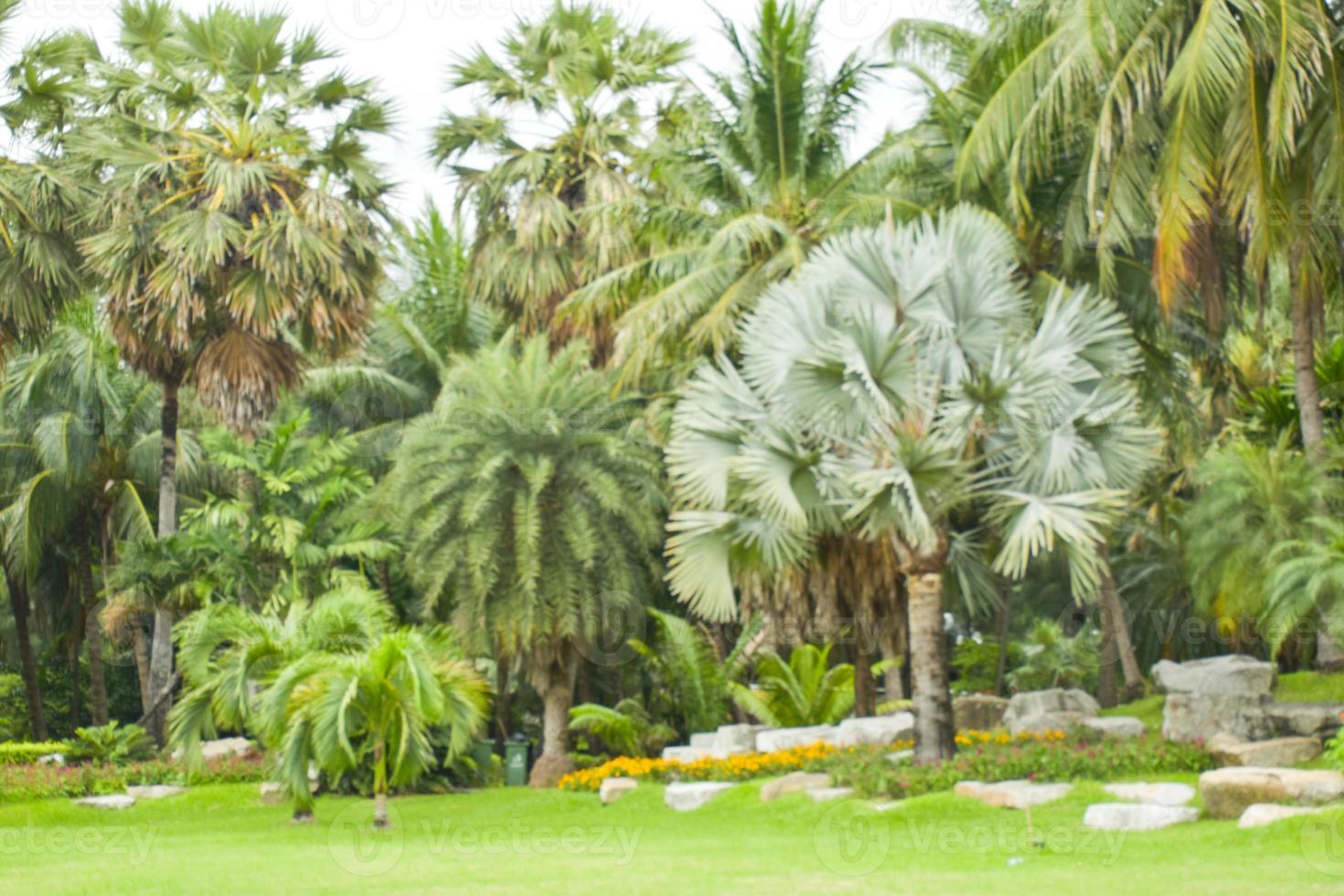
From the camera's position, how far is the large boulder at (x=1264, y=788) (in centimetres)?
1010

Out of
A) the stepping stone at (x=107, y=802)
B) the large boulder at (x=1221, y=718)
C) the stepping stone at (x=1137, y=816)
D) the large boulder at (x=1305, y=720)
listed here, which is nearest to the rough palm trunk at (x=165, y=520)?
the stepping stone at (x=107, y=802)

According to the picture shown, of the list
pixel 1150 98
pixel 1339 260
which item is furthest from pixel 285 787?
pixel 1339 260

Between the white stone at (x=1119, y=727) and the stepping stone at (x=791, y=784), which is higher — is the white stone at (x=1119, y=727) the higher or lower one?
the higher one

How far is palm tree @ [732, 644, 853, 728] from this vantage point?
776 inches

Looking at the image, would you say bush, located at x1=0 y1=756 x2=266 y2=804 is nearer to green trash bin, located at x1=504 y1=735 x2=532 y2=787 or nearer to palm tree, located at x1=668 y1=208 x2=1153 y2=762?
green trash bin, located at x1=504 y1=735 x2=532 y2=787

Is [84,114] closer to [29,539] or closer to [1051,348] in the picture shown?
[29,539]

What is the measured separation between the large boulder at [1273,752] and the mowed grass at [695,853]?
67.5 inches

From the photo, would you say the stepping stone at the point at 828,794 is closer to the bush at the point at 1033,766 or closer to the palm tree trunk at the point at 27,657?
the bush at the point at 1033,766

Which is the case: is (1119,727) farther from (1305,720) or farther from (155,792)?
(155,792)

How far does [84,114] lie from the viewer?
21.0 meters

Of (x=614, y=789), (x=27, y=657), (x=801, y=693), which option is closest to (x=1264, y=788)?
(x=614, y=789)

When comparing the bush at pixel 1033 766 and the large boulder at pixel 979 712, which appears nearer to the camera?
the bush at pixel 1033 766

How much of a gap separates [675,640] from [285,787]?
24.9 ft

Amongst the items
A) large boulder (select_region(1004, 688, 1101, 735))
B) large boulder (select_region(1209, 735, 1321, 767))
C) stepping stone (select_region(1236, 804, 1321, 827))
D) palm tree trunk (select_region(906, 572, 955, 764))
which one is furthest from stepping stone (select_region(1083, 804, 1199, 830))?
large boulder (select_region(1004, 688, 1101, 735))
